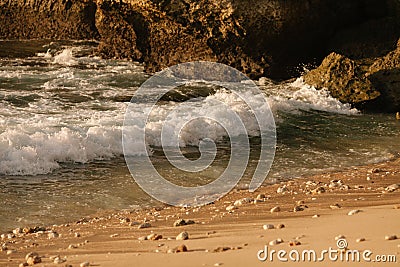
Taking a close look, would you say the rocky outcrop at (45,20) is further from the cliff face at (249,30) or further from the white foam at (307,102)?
the white foam at (307,102)

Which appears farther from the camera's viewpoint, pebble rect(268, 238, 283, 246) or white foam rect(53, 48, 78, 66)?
white foam rect(53, 48, 78, 66)

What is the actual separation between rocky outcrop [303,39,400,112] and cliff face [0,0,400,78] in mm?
1690

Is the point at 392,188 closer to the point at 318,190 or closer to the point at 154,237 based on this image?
the point at 318,190

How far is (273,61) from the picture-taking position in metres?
14.1

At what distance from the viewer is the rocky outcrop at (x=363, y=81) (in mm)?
11742

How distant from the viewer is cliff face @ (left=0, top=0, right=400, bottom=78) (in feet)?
44.1

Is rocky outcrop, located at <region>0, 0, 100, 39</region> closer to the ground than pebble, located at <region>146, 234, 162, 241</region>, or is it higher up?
higher up

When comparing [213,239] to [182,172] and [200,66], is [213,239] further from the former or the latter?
[200,66]

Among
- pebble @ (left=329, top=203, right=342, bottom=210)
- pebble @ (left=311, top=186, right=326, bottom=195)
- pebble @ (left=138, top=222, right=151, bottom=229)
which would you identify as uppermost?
pebble @ (left=329, top=203, right=342, bottom=210)

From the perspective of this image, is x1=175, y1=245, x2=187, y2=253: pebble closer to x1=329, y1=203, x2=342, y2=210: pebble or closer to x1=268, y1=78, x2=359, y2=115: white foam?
x1=329, y1=203, x2=342, y2=210: pebble

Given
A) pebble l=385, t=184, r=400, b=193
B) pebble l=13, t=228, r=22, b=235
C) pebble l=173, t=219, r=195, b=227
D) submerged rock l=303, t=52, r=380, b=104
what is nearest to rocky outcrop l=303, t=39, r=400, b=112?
submerged rock l=303, t=52, r=380, b=104

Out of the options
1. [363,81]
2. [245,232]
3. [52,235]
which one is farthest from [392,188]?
[363,81]

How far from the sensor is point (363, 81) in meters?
11.9

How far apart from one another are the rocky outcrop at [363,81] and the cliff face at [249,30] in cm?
169
